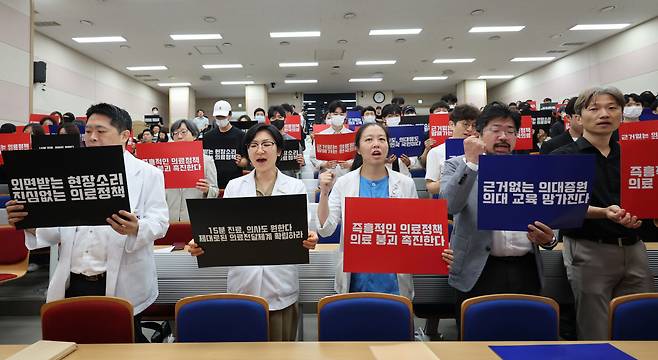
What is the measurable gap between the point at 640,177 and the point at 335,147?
238 centimetres

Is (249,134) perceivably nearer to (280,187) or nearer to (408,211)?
(280,187)

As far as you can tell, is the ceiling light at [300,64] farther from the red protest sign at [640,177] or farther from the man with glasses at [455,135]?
the red protest sign at [640,177]

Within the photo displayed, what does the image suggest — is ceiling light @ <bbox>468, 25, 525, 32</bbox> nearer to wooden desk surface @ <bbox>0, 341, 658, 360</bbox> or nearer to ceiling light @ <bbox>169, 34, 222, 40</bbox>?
ceiling light @ <bbox>169, 34, 222, 40</bbox>

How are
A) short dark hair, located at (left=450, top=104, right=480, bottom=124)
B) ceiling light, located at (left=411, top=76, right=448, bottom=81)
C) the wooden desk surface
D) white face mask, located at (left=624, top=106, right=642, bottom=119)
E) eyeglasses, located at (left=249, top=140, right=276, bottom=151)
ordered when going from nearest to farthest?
the wooden desk surface, eyeglasses, located at (left=249, top=140, right=276, bottom=151), short dark hair, located at (left=450, top=104, right=480, bottom=124), white face mask, located at (left=624, top=106, right=642, bottom=119), ceiling light, located at (left=411, top=76, right=448, bottom=81)

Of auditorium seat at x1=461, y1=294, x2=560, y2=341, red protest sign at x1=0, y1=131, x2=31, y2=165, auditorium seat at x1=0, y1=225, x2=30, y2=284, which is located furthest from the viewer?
red protest sign at x1=0, y1=131, x2=31, y2=165

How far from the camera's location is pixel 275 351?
170 centimetres

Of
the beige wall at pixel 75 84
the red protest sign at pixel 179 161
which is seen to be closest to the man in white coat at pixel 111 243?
the red protest sign at pixel 179 161

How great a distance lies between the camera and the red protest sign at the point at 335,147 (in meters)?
3.76

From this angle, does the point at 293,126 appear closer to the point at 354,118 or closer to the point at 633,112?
the point at 354,118

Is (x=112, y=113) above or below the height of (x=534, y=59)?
below

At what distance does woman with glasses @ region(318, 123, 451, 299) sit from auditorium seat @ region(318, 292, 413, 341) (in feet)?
0.89

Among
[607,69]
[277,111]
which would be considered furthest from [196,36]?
[607,69]

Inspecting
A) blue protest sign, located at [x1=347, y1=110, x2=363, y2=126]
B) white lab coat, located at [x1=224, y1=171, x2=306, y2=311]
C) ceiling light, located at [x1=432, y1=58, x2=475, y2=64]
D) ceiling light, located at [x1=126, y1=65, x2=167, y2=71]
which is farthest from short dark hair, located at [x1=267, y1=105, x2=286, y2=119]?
ceiling light, located at [x1=126, y1=65, x2=167, y2=71]

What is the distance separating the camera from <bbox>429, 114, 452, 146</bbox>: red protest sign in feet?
14.6
